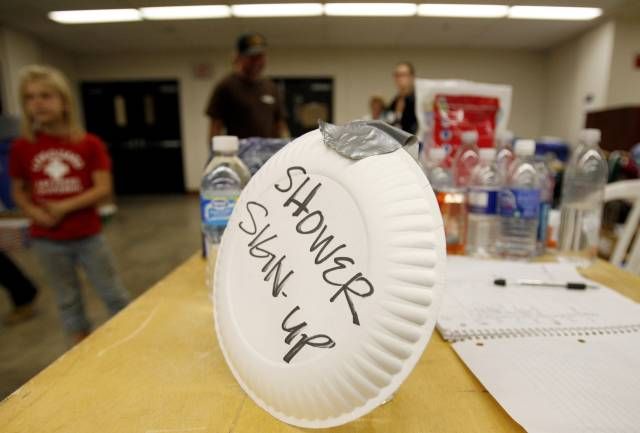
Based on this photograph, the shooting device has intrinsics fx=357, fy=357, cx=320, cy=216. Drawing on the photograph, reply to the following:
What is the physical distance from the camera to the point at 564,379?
0.38 meters

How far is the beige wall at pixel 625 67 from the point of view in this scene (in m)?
Answer: 4.04

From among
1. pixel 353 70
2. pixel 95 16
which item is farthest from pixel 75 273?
pixel 353 70

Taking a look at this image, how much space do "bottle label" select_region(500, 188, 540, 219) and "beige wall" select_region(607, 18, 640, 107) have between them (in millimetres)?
4647

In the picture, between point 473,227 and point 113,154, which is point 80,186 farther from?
point 113,154

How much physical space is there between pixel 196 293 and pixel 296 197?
380 mm

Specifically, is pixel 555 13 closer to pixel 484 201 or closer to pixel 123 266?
pixel 484 201

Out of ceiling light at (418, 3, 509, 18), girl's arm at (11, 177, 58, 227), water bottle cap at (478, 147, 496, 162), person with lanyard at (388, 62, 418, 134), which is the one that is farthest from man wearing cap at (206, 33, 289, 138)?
ceiling light at (418, 3, 509, 18)

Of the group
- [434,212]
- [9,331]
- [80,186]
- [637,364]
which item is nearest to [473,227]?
[637,364]

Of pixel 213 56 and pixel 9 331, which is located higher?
pixel 213 56

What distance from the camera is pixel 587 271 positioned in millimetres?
730

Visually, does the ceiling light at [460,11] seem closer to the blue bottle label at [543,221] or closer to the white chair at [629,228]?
the white chair at [629,228]

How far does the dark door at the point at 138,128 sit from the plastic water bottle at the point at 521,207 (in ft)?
18.9

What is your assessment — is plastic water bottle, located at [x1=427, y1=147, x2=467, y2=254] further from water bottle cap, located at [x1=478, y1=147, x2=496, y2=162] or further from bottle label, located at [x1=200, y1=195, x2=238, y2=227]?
bottle label, located at [x1=200, y1=195, x2=238, y2=227]

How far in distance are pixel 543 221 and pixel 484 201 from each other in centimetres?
16
